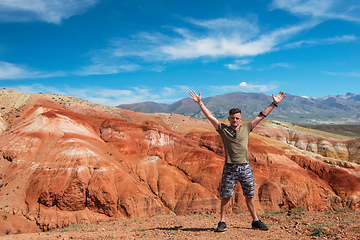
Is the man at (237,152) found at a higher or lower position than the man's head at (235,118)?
lower

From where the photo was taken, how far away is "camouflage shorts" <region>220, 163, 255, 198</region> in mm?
5902

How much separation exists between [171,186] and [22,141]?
1759cm

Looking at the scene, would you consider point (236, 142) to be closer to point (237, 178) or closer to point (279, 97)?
point (237, 178)

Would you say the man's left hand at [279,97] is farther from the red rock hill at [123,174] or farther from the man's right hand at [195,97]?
the red rock hill at [123,174]

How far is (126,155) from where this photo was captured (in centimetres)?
2738

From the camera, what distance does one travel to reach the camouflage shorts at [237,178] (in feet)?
19.4

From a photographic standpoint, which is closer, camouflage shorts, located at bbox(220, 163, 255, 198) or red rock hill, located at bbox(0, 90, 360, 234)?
camouflage shorts, located at bbox(220, 163, 255, 198)

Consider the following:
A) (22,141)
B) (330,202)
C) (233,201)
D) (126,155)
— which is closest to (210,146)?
(233,201)

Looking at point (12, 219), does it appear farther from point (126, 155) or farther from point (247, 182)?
point (247, 182)

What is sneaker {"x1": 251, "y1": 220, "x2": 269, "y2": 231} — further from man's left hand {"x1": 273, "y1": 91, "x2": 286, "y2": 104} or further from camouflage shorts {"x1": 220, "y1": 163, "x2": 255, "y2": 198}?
man's left hand {"x1": 273, "y1": 91, "x2": 286, "y2": 104}

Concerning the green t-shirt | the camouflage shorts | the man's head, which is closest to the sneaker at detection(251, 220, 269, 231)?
the camouflage shorts

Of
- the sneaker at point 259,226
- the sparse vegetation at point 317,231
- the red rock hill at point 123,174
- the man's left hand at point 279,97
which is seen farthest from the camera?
the red rock hill at point 123,174

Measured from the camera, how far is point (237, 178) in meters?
6.01

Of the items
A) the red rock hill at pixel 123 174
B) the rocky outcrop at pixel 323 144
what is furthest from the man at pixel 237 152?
the rocky outcrop at pixel 323 144
